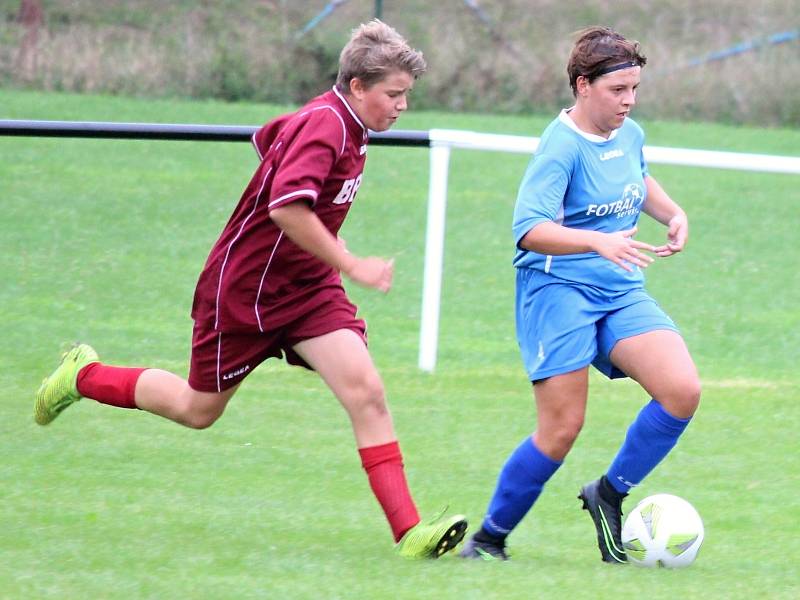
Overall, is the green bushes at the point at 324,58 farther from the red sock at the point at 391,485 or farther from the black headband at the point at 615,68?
the red sock at the point at 391,485

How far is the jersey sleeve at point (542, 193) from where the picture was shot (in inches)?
179

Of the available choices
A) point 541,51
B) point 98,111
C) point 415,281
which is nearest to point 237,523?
point 415,281

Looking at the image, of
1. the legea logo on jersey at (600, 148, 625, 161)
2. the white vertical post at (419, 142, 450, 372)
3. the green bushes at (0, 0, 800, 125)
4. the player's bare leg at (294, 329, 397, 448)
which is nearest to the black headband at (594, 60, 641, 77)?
the legea logo on jersey at (600, 148, 625, 161)

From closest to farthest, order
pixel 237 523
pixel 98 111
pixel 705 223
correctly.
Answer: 1. pixel 237 523
2. pixel 705 223
3. pixel 98 111

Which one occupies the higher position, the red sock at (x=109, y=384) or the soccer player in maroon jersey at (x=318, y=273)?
the soccer player in maroon jersey at (x=318, y=273)

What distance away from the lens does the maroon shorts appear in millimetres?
4828

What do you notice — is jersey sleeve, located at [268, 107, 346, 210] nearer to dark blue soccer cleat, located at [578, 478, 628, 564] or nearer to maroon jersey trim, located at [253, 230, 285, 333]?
maroon jersey trim, located at [253, 230, 285, 333]

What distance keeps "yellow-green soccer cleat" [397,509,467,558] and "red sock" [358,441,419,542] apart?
46 millimetres

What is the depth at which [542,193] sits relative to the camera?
15.1 feet

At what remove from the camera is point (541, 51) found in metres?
18.8

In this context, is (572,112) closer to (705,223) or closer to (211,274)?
(211,274)

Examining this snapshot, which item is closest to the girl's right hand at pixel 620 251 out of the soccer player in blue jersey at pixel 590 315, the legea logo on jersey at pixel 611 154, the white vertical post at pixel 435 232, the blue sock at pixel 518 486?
the soccer player in blue jersey at pixel 590 315

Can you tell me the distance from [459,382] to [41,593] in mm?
3796

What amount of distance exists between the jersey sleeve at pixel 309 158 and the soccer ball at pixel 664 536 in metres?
1.54
